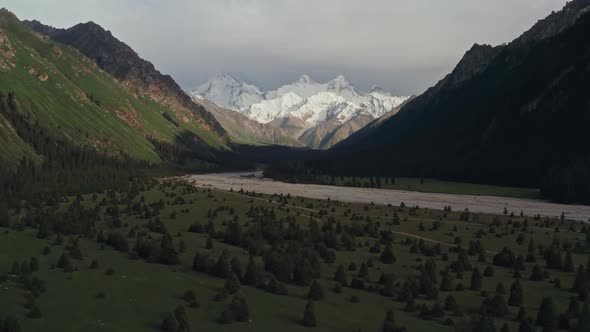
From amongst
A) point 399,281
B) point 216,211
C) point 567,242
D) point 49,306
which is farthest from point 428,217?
point 49,306

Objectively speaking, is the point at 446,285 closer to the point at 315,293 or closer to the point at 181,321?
the point at 315,293

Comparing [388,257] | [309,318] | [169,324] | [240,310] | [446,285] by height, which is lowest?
[309,318]

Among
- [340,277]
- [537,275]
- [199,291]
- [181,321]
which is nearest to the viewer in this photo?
[181,321]

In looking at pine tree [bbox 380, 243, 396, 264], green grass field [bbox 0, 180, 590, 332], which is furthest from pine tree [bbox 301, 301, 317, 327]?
pine tree [bbox 380, 243, 396, 264]

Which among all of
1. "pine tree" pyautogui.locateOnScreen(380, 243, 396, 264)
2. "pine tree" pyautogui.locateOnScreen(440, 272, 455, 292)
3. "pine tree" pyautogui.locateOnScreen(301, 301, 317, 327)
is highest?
"pine tree" pyautogui.locateOnScreen(380, 243, 396, 264)

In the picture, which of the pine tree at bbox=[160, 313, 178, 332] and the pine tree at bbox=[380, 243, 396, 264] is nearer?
the pine tree at bbox=[160, 313, 178, 332]

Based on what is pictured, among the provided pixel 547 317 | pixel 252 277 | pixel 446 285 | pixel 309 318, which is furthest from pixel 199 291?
pixel 547 317

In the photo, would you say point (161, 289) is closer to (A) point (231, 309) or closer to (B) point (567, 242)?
(A) point (231, 309)

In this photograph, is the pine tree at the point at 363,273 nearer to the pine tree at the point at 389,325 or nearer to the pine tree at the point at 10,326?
the pine tree at the point at 389,325

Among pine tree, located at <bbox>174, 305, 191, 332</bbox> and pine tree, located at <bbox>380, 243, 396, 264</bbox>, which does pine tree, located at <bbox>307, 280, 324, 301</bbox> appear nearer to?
pine tree, located at <bbox>174, 305, 191, 332</bbox>

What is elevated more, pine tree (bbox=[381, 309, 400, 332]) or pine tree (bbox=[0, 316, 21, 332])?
pine tree (bbox=[0, 316, 21, 332])

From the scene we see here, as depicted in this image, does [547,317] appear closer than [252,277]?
Yes

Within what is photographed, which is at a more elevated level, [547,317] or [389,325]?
[547,317]

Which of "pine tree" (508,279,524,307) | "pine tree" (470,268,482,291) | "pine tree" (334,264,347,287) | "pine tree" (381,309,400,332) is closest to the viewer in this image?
"pine tree" (381,309,400,332)
